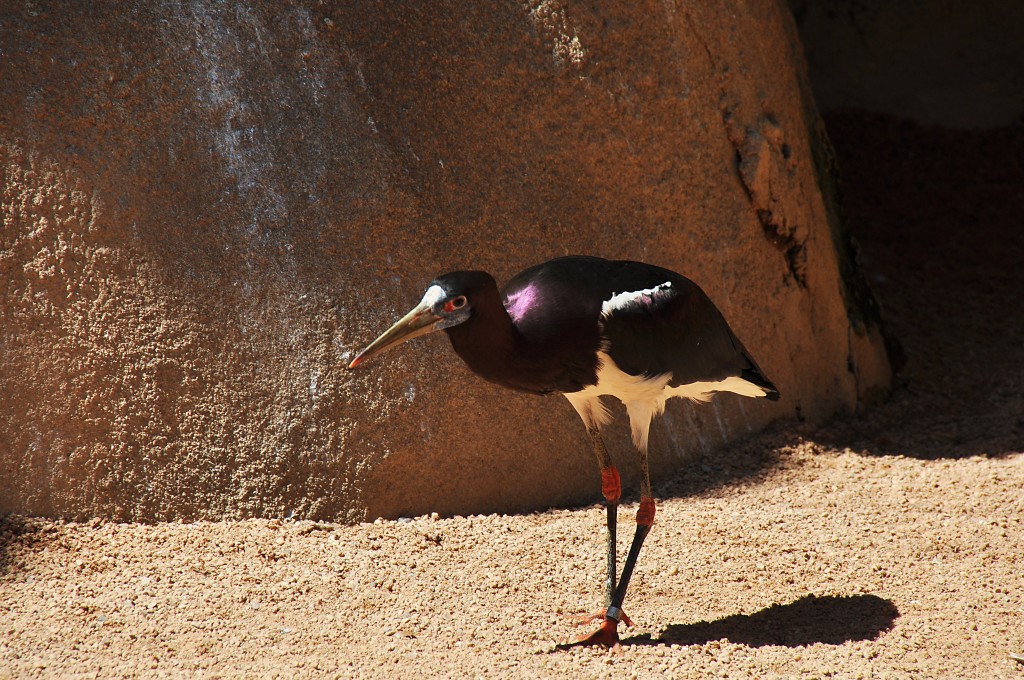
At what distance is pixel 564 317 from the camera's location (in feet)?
10.6

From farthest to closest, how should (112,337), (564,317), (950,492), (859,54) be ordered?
(859,54), (950,492), (112,337), (564,317)

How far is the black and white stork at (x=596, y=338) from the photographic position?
3119 millimetres

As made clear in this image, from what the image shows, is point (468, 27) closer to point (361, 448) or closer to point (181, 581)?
point (361, 448)

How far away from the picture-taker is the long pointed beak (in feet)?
10.2

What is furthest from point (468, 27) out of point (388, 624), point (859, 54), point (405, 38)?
point (859, 54)

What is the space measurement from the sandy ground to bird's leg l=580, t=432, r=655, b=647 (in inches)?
3.0

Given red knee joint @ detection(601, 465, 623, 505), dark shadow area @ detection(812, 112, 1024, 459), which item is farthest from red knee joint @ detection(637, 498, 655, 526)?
dark shadow area @ detection(812, 112, 1024, 459)

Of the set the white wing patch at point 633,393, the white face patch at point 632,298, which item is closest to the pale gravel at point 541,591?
the white wing patch at point 633,393

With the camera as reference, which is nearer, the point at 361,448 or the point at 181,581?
the point at 181,581

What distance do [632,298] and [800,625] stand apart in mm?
1342

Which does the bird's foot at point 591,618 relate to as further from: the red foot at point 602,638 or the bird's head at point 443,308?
the bird's head at point 443,308

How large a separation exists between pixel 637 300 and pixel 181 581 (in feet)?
6.69

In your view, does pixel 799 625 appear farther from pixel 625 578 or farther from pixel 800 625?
pixel 625 578

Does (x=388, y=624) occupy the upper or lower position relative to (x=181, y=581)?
lower
